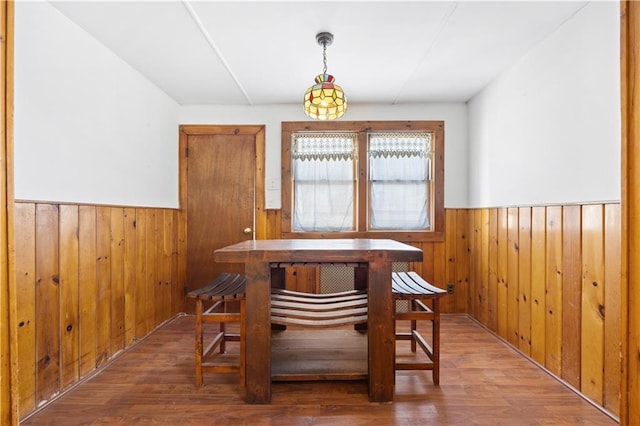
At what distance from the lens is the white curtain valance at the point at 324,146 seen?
3967 mm

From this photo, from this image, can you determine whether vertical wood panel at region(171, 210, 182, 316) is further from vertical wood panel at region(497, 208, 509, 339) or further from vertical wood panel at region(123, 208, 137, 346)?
vertical wood panel at region(497, 208, 509, 339)

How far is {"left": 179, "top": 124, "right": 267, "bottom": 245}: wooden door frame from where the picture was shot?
3920 millimetres

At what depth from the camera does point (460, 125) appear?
12.9 feet

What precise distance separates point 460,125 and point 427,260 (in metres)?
1.55

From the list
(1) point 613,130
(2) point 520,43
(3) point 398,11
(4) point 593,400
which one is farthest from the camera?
(2) point 520,43

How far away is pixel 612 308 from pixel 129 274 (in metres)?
3.34

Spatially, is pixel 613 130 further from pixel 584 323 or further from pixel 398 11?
pixel 398 11

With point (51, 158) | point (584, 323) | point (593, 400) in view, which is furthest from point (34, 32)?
point (593, 400)

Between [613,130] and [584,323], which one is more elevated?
[613,130]

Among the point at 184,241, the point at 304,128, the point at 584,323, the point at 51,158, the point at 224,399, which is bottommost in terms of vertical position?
the point at 224,399

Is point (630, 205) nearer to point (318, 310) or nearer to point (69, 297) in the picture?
point (318, 310)

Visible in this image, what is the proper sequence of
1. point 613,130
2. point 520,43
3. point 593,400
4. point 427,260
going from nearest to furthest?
point 613,130
point 593,400
point 520,43
point 427,260

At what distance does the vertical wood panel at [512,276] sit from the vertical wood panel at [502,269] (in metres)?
0.04

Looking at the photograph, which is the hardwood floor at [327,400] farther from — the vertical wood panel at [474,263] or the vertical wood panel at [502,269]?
the vertical wood panel at [474,263]
